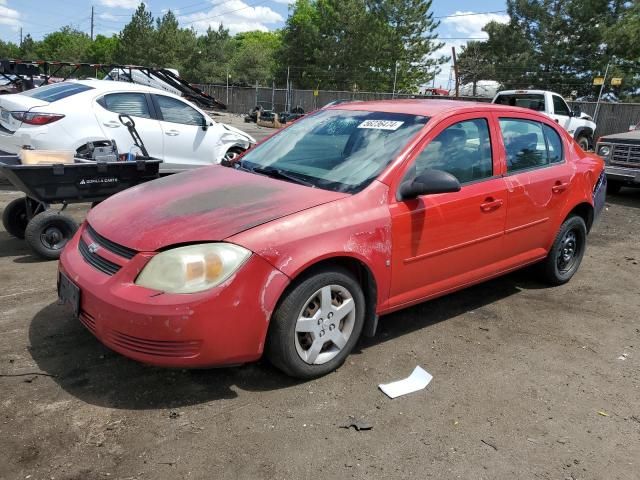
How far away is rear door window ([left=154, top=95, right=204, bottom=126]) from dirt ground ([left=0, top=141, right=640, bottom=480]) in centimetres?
461

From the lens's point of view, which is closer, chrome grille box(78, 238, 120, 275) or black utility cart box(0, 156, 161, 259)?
chrome grille box(78, 238, 120, 275)

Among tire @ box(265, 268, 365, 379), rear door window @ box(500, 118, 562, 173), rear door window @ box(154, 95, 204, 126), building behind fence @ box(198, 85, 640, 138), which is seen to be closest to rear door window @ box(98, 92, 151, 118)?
rear door window @ box(154, 95, 204, 126)

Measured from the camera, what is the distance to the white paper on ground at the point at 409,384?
3314mm

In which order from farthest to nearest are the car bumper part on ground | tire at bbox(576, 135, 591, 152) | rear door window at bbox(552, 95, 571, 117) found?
tire at bbox(576, 135, 591, 152) < rear door window at bbox(552, 95, 571, 117) < the car bumper part on ground

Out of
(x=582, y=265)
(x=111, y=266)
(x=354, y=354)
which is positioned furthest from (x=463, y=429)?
(x=582, y=265)

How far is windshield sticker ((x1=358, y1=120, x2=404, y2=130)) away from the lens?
391 cm

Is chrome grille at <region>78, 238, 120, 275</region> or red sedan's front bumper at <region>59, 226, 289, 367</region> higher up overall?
chrome grille at <region>78, 238, 120, 275</region>

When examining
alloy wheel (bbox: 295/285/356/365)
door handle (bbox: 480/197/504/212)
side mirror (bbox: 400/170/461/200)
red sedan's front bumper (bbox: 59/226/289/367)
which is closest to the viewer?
red sedan's front bumper (bbox: 59/226/289/367)

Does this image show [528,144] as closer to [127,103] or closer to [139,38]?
[127,103]

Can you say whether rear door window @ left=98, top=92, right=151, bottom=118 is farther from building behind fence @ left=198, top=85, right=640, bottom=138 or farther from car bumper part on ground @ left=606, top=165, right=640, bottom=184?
building behind fence @ left=198, top=85, right=640, bottom=138

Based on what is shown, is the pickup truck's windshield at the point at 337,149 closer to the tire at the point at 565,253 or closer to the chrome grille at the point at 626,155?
the tire at the point at 565,253

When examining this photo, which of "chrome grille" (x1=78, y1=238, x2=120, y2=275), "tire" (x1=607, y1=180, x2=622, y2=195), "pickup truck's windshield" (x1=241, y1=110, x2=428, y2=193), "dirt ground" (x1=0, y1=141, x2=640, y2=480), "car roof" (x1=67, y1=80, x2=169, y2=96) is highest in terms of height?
"car roof" (x1=67, y1=80, x2=169, y2=96)

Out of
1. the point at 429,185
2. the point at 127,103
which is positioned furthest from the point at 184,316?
the point at 127,103

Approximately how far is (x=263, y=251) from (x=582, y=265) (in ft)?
15.0
